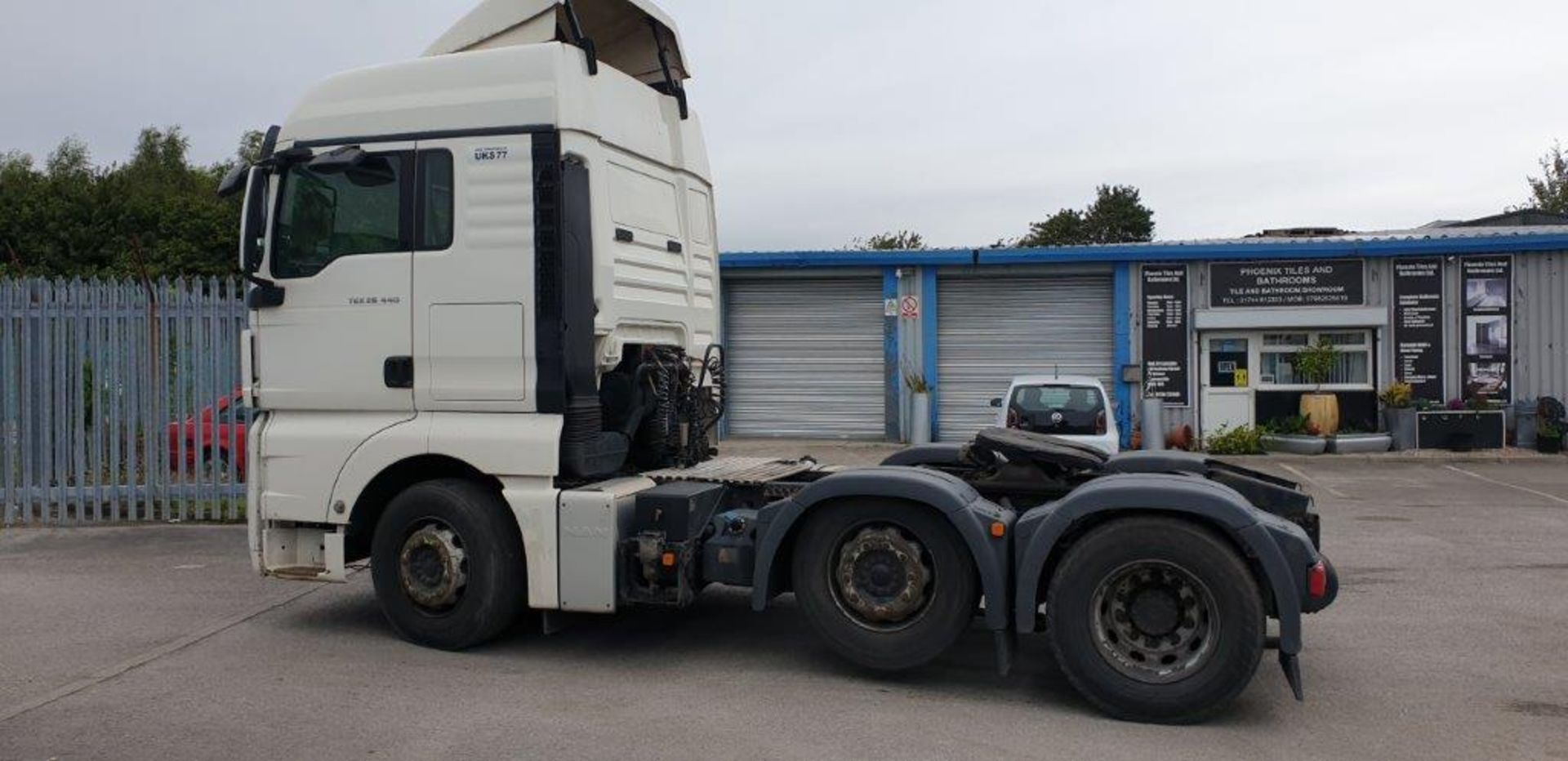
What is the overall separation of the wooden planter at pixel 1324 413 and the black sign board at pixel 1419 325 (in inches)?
52.2

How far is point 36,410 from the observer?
38.1ft

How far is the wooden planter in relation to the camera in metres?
18.8

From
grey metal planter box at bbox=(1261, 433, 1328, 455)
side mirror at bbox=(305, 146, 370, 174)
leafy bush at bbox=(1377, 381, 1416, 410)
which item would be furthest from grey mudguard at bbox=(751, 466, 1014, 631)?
leafy bush at bbox=(1377, 381, 1416, 410)

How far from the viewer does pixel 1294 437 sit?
733 inches

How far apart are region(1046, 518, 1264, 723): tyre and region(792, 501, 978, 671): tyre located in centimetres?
→ 51

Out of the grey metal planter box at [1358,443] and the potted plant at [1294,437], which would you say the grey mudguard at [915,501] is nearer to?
the potted plant at [1294,437]

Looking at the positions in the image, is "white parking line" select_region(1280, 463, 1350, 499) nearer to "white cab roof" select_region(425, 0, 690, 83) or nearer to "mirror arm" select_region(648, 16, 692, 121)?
"mirror arm" select_region(648, 16, 692, 121)

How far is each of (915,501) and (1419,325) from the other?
16428mm

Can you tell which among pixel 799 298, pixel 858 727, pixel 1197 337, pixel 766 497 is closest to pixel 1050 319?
pixel 1197 337

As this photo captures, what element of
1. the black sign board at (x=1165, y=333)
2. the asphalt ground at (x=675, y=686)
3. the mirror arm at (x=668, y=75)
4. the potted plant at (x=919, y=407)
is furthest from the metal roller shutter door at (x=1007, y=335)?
the mirror arm at (x=668, y=75)

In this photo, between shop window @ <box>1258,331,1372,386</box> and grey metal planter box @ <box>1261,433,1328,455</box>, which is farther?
shop window @ <box>1258,331,1372,386</box>

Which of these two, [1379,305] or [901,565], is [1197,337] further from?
[901,565]

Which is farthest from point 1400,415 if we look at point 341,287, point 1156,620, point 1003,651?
point 341,287

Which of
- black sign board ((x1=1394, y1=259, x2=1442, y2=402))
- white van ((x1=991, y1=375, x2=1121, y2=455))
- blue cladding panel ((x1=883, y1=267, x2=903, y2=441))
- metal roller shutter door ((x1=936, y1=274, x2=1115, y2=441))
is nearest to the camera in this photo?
white van ((x1=991, y1=375, x2=1121, y2=455))
